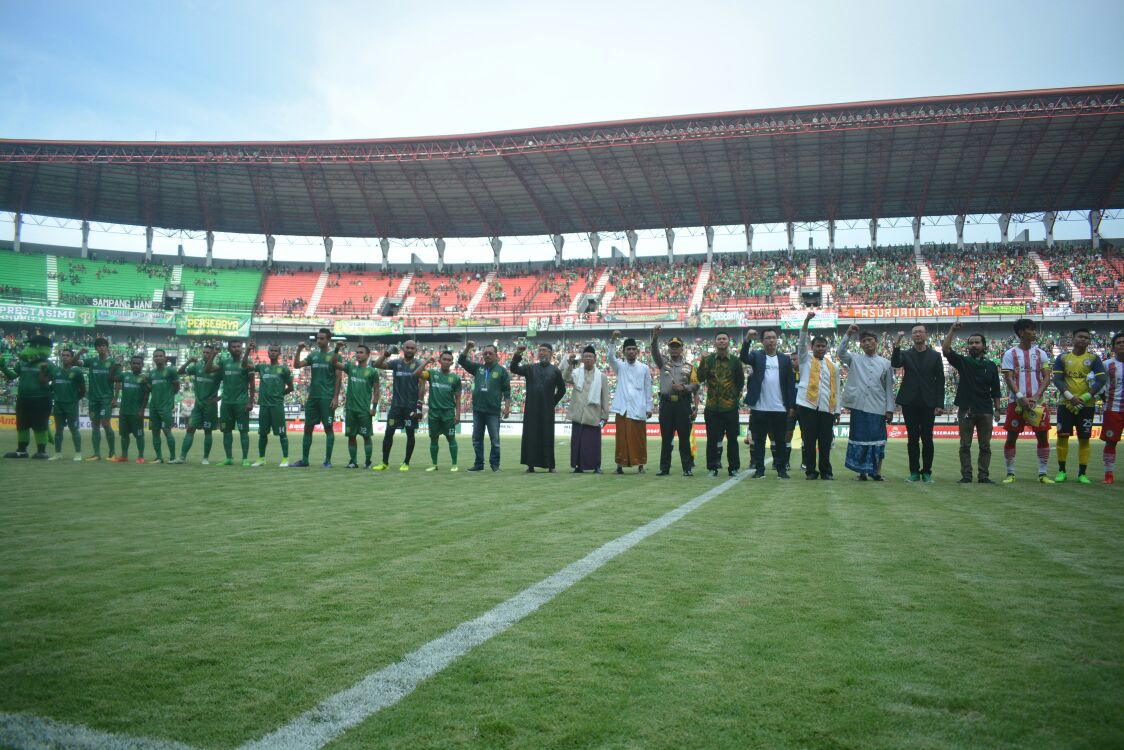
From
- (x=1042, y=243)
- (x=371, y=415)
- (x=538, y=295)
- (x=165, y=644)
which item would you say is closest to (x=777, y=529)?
(x=165, y=644)

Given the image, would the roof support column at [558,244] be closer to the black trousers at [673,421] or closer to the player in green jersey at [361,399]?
the player in green jersey at [361,399]

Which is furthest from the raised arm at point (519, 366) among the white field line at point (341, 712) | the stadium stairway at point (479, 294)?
the stadium stairway at point (479, 294)

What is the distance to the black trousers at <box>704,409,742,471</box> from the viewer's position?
1105cm

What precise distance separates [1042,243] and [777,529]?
48.3 m

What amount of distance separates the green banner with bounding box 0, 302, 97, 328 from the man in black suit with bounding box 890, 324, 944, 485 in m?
46.8

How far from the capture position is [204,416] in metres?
12.6

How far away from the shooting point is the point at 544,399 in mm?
11984

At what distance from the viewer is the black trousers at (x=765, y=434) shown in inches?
424

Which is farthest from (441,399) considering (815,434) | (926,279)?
(926,279)

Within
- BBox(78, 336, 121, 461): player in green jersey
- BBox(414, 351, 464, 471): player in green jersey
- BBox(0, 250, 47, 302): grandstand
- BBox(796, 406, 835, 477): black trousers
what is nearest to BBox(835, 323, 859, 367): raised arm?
BBox(796, 406, 835, 477): black trousers

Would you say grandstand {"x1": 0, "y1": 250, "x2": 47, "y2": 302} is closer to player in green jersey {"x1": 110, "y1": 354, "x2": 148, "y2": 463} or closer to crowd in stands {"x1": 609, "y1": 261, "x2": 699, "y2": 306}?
crowd in stands {"x1": 609, "y1": 261, "x2": 699, "y2": 306}

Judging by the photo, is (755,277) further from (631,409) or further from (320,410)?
(320,410)

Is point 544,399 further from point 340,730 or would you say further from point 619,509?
point 340,730

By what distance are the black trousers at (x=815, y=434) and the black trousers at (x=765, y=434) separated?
0.28m
